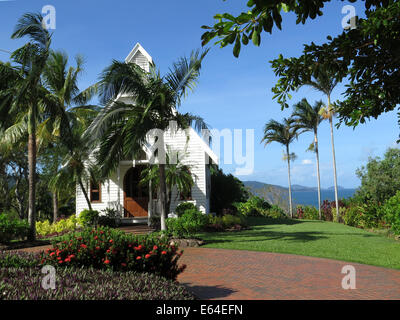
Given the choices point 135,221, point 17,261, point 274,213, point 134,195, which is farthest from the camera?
point 274,213

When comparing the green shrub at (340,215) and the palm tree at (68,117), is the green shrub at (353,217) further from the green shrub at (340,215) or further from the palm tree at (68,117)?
the palm tree at (68,117)

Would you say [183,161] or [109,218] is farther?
[183,161]

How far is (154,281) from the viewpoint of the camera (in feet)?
17.0

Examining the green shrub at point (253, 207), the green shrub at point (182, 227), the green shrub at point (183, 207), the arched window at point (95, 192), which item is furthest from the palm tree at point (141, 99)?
Answer: the green shrub at point (253, 207)

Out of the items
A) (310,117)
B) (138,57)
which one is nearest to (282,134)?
(310,117)

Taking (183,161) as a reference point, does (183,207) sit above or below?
below

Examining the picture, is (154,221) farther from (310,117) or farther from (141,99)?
(310,117)

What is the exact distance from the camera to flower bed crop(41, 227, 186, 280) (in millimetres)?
6195

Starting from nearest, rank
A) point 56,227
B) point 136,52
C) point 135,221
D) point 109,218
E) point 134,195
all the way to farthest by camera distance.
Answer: point 56,227, point 109,218, point 135,221, point 134,195, point 136,52

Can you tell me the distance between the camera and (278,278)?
26.1 ft

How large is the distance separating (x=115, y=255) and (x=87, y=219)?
1264 centimetres

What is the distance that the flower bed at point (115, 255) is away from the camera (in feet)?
20.3

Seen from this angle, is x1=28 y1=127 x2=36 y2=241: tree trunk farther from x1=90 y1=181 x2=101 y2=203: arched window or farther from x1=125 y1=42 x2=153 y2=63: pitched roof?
x1=125 y1=42 x2=153 y2=63: pitched roof

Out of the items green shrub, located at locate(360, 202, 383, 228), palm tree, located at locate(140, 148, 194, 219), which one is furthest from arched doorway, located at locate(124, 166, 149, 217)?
green shrub, located at locate(360, 202, 383, 228)
